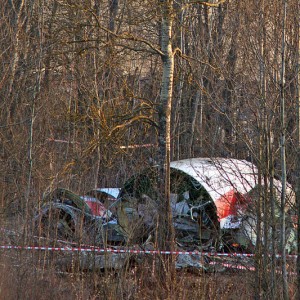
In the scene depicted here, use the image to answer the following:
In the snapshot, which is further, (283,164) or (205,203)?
(205,203)

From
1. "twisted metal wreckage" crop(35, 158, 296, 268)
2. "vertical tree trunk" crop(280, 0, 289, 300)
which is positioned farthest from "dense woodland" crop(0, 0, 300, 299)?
"twisted metal wreckage" crop(35, 158, 296, 268)

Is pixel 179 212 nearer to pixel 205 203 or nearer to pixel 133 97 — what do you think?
pixel 205 203

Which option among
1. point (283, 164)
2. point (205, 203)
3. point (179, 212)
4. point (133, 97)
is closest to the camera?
point (283, 164)

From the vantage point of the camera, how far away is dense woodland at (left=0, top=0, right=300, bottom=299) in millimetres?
7965

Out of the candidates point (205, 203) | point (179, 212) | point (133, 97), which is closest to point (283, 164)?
point (133, 97)

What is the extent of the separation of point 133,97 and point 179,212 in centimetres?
272

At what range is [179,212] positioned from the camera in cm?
1326

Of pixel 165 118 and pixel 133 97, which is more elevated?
pixel 133 97

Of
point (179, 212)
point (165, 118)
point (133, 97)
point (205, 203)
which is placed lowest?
point (179, 212)

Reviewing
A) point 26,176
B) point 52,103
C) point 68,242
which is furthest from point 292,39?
point 52,103

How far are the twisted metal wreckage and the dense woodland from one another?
0.34 meters

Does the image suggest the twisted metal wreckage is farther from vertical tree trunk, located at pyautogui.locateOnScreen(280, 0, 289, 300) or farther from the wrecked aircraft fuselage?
vertical tree trunk, located at pyautogui.locateOnScreen(280, 0, 289, 300)

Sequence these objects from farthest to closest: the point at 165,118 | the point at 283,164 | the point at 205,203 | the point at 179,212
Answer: the point at 179,212
the point at 205,203
the point at 165,118
the point at 283,164

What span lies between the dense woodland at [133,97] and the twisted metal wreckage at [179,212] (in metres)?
0.34
